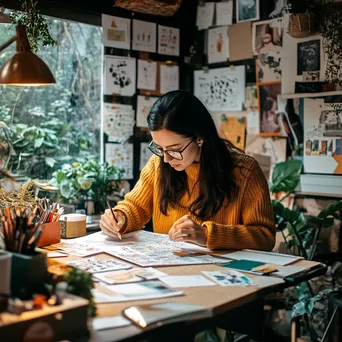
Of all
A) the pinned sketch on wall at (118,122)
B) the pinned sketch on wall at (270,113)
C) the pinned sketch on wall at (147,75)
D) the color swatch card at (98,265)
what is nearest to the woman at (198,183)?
the color swatch card at (98,265)

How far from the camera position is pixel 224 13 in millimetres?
3943

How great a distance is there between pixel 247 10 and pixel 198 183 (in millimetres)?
1779

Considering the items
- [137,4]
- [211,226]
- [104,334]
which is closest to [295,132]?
[137,4]

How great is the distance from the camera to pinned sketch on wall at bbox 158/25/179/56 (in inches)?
159

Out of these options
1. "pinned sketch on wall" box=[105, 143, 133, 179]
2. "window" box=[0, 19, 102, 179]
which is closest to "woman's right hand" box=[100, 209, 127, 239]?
"window" box=[0, 19, 102, 179]

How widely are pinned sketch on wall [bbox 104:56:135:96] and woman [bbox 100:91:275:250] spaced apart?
1324 millimetres

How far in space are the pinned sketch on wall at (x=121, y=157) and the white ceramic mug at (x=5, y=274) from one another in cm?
249

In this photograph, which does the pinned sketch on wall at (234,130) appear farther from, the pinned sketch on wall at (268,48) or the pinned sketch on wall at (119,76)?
the pinned sketch on wall at (119,76)

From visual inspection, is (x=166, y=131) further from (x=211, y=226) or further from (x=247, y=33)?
(x=247, y=33)

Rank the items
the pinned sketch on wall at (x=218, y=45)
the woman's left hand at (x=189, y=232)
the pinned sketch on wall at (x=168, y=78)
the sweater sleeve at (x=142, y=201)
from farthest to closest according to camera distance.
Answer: the pinned sketch on wall at (x=168, y=78)
the pinned sketch on wall at (x=218, y=45)
the sweater sleeve at (x=142, y=201)
the woman's left hand at (x=189, y=232)

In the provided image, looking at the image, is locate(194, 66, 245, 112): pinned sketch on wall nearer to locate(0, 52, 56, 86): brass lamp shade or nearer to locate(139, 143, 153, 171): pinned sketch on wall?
locate(139, 143, 153, 171): pinned sketch on wall

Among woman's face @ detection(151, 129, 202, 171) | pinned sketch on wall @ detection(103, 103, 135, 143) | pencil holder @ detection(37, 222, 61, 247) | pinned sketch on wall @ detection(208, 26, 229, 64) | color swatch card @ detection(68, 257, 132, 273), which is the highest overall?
pinned sketch on wall @ detection(208, 26, 229, 64)

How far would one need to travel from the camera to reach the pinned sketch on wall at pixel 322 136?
3.34 m

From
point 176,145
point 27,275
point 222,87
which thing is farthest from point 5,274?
point 222,87
